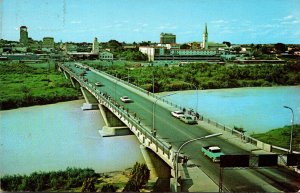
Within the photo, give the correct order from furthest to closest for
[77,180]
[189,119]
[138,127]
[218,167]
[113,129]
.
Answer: [113,129] < [189,119] < [138,127] < [77,180] < [218,167]

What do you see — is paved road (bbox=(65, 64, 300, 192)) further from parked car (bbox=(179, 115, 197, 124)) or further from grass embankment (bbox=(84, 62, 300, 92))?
grass embankment (bbox=(84, 62, 300, 92))

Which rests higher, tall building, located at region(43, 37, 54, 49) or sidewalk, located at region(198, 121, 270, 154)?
tall building, located at region(43, 37, 54, 49)

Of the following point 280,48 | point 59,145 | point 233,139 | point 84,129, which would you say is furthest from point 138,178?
point 280,48

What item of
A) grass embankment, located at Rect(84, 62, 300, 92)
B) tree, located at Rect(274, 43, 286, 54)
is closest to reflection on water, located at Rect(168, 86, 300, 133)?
grass embankment, located at Rect(84, 62, 300, 92)

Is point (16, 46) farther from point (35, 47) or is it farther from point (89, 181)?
point (89, 181)

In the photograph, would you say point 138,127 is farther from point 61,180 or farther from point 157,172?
point 61,180

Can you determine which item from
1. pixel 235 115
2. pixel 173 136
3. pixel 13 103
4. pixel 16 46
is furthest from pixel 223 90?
pixel 16 46
